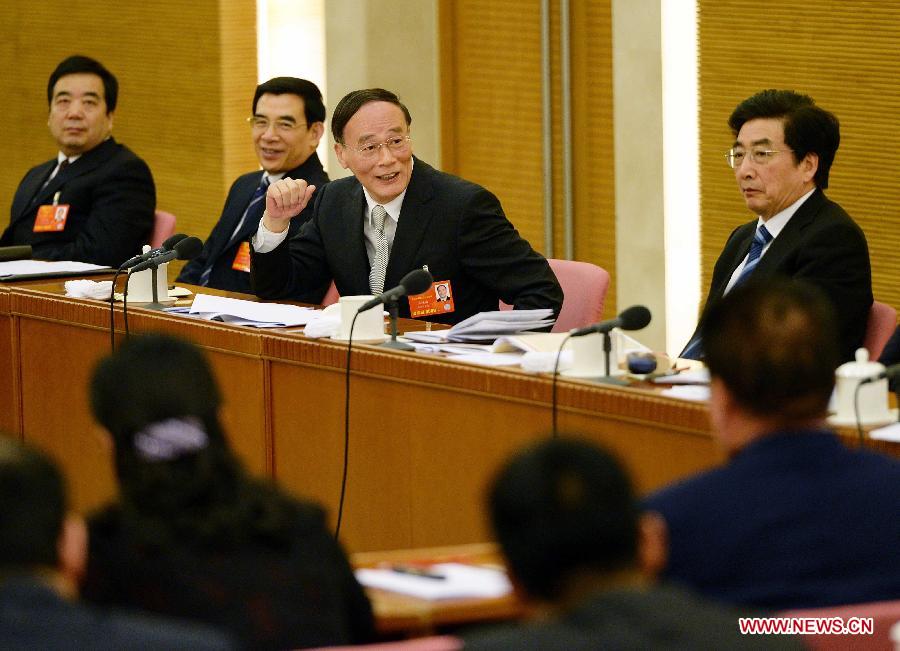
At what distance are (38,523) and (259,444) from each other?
95.2 inches

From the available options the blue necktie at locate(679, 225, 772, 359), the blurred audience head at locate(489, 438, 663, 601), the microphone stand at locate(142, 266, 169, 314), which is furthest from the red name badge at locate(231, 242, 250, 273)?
the blurred audience head at locate(489, 438, 663, 601)

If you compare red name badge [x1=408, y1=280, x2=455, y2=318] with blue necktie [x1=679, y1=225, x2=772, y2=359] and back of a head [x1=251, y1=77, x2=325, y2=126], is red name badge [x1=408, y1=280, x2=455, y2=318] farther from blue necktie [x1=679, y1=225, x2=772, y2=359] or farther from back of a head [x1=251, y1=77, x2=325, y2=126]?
back of a head [x1=251, y1=77, x2=325, y2=126]

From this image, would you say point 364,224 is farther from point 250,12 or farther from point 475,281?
point 250,12

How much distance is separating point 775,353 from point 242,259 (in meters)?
3.47

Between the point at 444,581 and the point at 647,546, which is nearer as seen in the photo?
the point at 647,546

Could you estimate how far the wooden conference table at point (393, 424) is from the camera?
3.22m

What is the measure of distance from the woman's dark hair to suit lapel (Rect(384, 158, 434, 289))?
268cm

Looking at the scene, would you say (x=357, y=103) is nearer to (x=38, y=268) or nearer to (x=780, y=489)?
(x=38, y=268)

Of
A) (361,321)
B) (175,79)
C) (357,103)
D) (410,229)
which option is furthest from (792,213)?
(175,79)

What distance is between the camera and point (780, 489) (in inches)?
82.3

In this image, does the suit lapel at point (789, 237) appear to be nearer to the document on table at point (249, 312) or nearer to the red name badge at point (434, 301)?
the red name badge at point (434, 301)

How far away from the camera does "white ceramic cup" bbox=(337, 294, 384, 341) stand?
12.8ft

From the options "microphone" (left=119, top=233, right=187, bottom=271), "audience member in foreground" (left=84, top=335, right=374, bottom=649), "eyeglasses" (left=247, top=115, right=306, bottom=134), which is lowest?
"audience member in foreground" (left=84, top=335, right=374, bottom=649)

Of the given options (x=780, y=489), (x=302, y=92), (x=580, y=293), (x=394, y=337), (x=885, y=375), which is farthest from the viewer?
(x=302, y=92)
